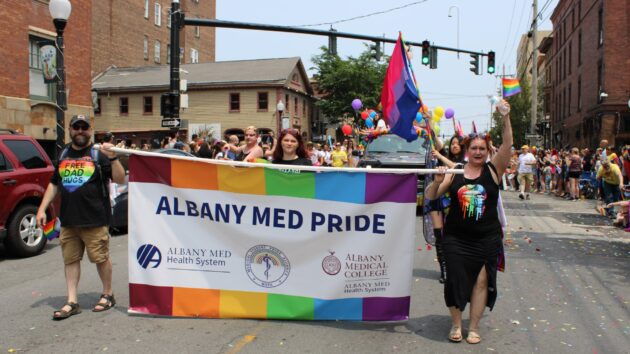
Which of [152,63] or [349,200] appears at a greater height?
[152,63]

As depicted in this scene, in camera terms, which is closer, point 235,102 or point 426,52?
point 426,52

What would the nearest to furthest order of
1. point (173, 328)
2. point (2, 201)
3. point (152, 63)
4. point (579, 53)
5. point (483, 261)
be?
point (483, 261) < point (173, 328) < point (2, 201) < point (579, 53) < point (152, 63)

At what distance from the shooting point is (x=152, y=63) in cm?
5153

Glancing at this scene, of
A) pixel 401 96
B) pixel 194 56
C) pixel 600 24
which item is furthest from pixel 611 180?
pixel 194 56

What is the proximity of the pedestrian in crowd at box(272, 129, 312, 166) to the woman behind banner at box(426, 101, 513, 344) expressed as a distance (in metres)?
1.75

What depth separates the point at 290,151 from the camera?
231 inches

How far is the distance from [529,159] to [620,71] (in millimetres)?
16580

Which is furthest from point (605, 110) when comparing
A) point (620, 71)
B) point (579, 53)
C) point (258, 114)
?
point (258, 114)

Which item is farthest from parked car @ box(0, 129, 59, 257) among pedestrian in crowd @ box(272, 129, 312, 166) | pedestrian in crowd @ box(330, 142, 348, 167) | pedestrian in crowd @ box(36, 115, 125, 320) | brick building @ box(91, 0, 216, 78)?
brick building @ box(91, 0, 216, 78)

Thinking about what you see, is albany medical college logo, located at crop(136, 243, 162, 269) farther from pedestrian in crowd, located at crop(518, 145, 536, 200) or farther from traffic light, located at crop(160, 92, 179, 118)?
pedestrian in crowd, located at crop(518, 145, 536, 200)

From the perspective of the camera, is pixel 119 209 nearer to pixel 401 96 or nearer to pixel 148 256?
pixel 148 256

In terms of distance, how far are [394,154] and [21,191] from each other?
868 cm

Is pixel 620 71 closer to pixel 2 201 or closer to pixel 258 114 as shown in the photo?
pixel 258 114

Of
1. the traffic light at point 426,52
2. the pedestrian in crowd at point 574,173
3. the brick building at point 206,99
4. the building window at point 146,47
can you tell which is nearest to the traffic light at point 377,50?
the traffic light at point 426,52
